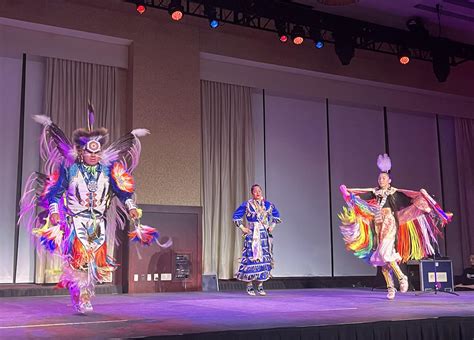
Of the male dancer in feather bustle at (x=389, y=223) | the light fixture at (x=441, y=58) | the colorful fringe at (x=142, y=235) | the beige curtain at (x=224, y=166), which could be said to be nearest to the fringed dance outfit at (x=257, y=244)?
the male dancer in feather bustle at (x=389, y=223)

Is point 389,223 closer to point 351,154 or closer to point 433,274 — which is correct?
point 433,274

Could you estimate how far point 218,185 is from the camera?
36.0 ft

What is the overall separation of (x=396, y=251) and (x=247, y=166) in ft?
13.5

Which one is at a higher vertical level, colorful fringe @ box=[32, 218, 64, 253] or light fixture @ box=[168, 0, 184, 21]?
light fixture @ box=[168, 0, 184, 21]

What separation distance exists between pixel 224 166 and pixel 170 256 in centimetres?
216

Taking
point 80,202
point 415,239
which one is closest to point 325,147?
point 415,239

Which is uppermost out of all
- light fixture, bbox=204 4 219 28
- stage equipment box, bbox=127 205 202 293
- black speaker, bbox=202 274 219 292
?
light fixture, bbox=204 4 219 28

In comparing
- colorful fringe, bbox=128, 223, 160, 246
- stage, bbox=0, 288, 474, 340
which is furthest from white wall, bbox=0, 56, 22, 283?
colorful fringe, bbox=128, 223, 160, 246

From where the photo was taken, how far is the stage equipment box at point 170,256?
940 centimetres

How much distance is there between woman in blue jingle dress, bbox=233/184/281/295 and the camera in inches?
322

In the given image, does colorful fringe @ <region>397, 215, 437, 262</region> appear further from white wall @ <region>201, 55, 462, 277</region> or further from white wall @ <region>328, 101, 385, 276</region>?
white wall @ <region>328, 101, 385, 276</region>

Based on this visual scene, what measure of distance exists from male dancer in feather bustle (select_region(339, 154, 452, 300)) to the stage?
1046mm

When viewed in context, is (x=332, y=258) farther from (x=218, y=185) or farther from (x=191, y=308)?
(x=191, y=308)

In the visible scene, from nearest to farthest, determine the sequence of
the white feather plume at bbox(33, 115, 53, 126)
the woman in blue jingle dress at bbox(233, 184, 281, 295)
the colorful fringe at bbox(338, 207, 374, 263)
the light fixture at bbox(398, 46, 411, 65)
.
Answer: the white feather plume at bbox(33, 115, 53, 126)
the colorful fringe at bbox(338, 207, 374, 263)
the woman in blue jingle dress at bbox(233, 184, 281, 295)
the light fixture at bbox(398, 46, 411, 65)
